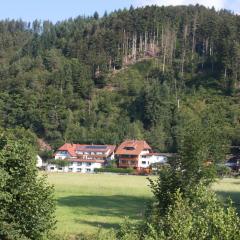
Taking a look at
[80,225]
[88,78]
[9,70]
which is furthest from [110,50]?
[80,225]

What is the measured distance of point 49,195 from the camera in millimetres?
22422

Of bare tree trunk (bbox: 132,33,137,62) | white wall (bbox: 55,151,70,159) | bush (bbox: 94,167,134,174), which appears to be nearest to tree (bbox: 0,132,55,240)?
bush (bbox: 94,167,134,174)

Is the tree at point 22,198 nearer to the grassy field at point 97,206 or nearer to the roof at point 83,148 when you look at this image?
the grassy field at point 97,206

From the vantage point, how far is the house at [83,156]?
121 metres

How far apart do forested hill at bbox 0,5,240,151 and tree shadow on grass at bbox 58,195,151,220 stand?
62.3 meters

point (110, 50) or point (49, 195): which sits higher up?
point (110, 50)

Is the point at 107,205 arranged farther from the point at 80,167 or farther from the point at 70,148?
the point at 70,148

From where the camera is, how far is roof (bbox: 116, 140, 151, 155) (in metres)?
118

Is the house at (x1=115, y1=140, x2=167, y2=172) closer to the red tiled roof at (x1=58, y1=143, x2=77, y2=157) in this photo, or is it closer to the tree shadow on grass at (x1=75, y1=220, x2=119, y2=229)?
the red tiled roof at (x1=58, y1=143, x2=77, y2=157)

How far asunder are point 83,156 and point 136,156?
1347cm

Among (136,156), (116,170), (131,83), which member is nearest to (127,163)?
(136,156)

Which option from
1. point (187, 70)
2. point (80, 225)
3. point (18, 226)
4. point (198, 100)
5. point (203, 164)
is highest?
point (187, 70)

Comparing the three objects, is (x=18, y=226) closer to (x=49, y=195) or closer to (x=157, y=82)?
(x=49, y=195)

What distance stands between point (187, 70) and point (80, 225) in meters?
129
